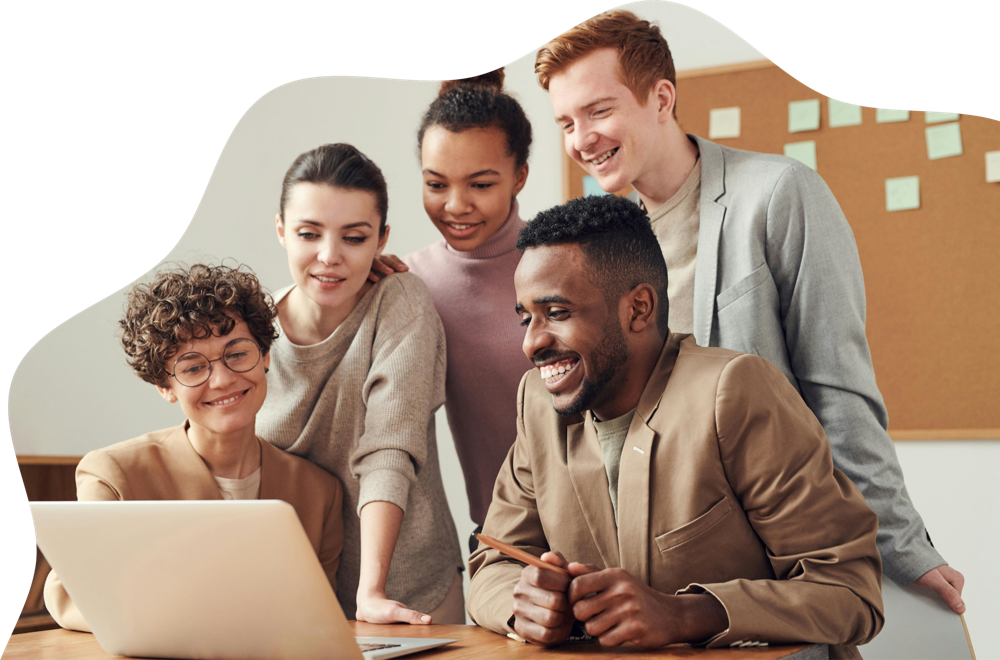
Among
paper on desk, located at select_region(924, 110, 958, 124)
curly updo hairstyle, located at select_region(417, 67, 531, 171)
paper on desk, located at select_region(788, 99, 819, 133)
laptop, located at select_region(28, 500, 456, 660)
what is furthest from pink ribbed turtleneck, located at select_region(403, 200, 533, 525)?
paper on desk, located at select_region(924, 110, 958, 124)

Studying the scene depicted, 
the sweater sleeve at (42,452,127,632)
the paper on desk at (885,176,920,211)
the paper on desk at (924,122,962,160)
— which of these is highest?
the paper on desk at (924,122,962,160)

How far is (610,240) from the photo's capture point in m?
1.01

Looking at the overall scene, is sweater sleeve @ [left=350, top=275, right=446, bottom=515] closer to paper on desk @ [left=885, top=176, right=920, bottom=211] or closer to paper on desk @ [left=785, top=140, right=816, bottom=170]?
paper on desk @ [left=785, top=140, right=816, bottom=170]

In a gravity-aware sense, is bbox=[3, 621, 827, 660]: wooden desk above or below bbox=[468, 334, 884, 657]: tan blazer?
below

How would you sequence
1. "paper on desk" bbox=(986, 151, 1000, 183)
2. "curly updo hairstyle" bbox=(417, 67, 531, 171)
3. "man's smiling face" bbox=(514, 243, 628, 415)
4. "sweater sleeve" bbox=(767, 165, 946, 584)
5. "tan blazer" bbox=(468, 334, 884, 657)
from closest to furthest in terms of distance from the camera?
"tan blazer" bbox=(468, 334, 884, 657), "man's smiling face" bbox=(514, 243, 628, 415), "sweater sleeve" bbox=(767, 165, 946, 584), "curly updo hairstyle" bbox=(417, 67, 531, 171), "paper on desk" bbox=(986, 151, 1000, 183)

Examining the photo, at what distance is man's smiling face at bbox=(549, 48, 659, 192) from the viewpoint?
49.1 inches

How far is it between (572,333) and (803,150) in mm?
1270

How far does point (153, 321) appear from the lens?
48.1 inches

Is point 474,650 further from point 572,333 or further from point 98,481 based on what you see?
point 98,481

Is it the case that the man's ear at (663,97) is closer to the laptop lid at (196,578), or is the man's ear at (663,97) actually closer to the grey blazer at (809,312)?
the grey blazer at (809,312)

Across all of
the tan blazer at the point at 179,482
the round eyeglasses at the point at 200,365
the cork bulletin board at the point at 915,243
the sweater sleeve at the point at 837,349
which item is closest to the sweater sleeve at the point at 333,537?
the tan blazer at the point at 179,482

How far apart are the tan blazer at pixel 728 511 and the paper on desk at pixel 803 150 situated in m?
1.16

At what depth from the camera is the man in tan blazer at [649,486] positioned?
2.74 feet

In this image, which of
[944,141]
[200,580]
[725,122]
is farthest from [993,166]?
[200,580]
